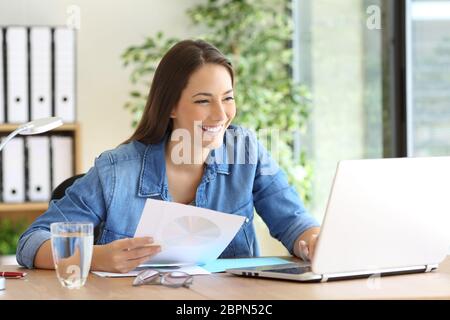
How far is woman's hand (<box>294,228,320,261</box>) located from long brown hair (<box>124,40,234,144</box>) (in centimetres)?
40

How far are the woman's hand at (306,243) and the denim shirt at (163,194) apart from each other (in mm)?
26

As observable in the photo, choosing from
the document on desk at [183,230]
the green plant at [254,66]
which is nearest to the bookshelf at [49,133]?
the green plant at [254,66]

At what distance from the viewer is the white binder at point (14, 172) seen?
11.9ft

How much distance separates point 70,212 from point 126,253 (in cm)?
27

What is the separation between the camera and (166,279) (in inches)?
65.5

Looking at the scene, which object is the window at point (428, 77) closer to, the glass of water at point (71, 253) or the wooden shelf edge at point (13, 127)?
the wooden shelf edge at point (13, 127)

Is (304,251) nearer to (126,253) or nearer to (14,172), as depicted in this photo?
(126,253)

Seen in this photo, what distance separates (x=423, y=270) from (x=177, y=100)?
0.70 metres

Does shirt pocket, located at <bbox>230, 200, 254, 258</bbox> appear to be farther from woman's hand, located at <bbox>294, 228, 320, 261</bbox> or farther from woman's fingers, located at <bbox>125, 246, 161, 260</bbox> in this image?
woman's fingers, located at <bbox>125, 246, 161, 260</bbox>

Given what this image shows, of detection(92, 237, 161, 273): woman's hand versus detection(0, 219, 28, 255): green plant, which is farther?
detection(0, 219, 28, 255): green plant

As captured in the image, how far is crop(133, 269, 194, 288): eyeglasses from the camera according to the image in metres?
1.66

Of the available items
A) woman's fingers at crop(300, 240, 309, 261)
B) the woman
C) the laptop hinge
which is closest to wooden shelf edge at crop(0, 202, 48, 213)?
the woman

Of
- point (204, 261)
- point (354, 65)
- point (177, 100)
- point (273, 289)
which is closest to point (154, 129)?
point (177, 100)
